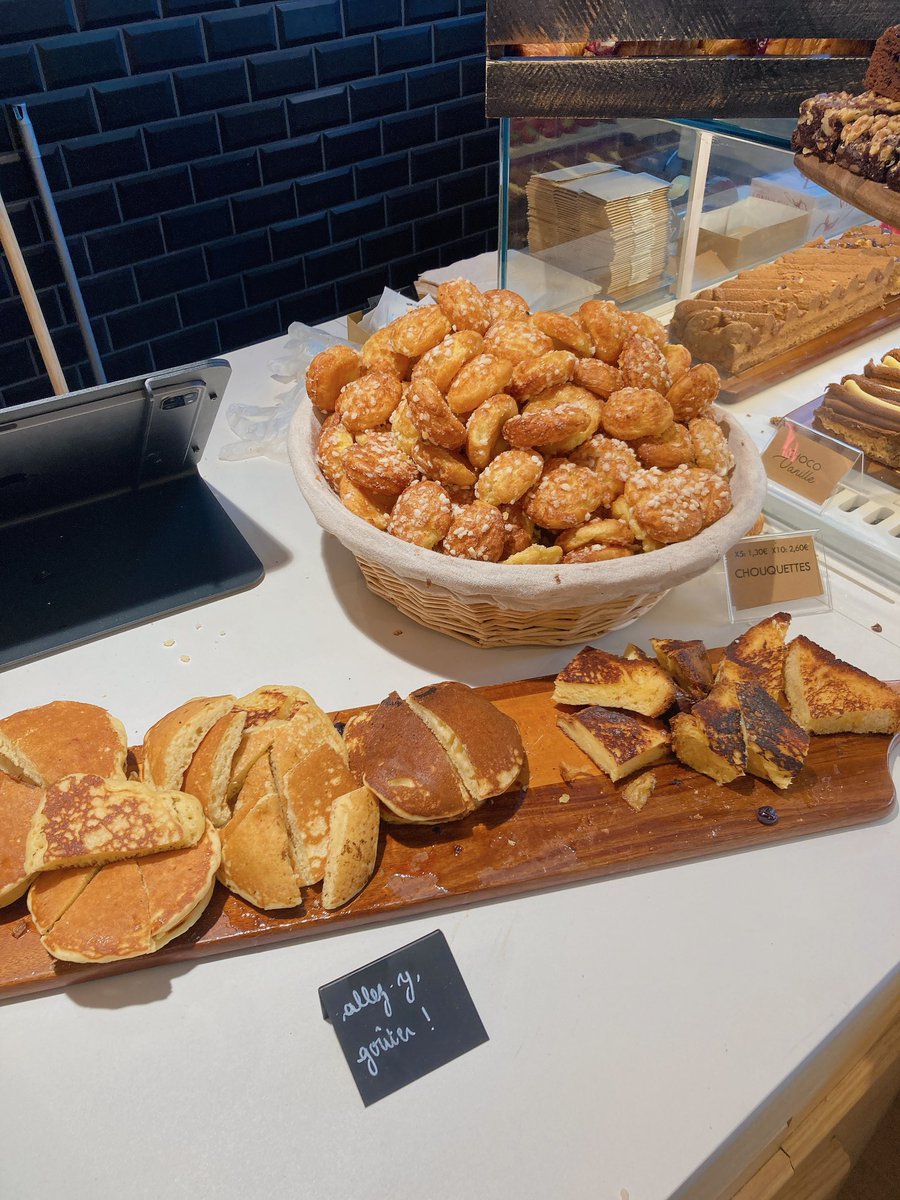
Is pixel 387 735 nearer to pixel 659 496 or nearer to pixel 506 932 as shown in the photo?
pixel 506 932

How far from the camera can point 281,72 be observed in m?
3.11

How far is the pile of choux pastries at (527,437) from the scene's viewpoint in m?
1.26

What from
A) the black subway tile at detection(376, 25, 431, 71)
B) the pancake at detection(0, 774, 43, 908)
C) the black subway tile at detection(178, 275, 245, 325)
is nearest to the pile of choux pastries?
the pancake at detection(0, 774, 43, 908)

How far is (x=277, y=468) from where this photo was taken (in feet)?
6.41

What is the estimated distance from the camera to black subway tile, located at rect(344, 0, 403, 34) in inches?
125

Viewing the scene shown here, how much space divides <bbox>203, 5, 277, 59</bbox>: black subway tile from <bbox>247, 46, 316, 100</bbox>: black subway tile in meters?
0.05

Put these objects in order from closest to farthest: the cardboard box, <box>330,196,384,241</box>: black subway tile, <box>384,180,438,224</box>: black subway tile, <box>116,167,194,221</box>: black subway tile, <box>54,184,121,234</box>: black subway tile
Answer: the cardboard box → <box>54,184,121,234</box>: black subway tile → <box>116,167,194,221</box>: black subway tile → <box>330,196,384,241</box>: black subway tile → <box>384,180,438,224</box>: black subway tile

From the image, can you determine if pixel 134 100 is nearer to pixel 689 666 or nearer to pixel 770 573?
pixel 770 573

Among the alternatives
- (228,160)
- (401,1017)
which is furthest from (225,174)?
(401,1017)

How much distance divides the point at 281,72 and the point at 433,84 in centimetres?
71

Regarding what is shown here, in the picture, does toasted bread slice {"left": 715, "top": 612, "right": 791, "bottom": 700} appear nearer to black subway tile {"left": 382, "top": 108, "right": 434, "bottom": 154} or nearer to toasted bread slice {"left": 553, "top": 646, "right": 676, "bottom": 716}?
toasted bread slice {"left": 553, "top": 646, "right": 676, "bottom": 716}

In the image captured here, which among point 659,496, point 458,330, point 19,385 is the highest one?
point 458,330

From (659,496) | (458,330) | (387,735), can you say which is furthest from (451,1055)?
(458,330)

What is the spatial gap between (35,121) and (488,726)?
260cm
